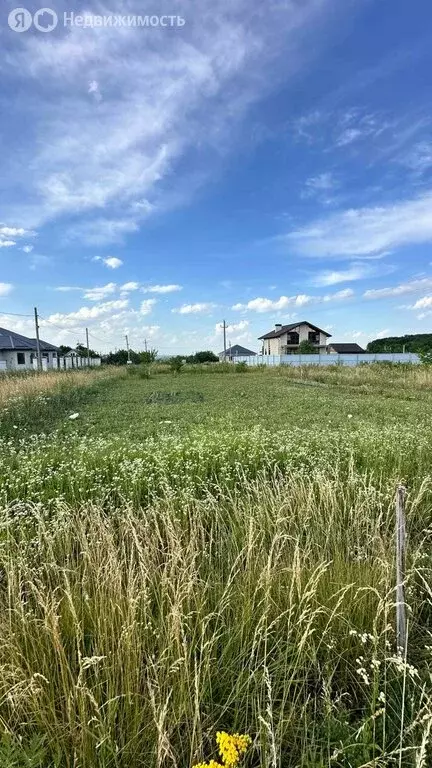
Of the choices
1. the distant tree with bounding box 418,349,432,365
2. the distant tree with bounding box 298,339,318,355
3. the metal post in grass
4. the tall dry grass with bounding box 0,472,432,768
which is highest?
the distant tree with bounding box 298,339,318,355

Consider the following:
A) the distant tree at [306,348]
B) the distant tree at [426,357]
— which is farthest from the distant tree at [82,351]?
the distant tree at [426,357]

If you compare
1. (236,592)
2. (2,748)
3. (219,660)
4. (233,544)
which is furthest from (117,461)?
(2,748)

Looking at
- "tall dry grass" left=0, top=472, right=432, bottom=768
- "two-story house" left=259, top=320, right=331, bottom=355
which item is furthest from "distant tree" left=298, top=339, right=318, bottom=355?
"tall dry grass" left=0, top=472, right=432, bottom=768

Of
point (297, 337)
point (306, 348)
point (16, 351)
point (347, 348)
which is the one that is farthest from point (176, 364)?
point (347, 348)

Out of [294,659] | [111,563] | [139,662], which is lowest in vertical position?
[294,659]

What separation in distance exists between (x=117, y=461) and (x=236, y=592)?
96.6 inches

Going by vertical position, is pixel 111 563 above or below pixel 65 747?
above

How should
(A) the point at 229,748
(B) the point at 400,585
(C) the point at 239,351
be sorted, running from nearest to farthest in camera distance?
(A) the point at 229,748 < (B) the point at 400,585 < (C) the point at 239,351

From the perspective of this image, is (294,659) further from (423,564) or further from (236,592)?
(423,564)

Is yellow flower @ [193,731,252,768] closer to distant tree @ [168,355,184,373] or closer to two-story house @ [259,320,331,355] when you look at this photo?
distant tree @ [168,355,184,373]

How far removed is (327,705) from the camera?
1.49 metres

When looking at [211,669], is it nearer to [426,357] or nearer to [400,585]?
[400,585]

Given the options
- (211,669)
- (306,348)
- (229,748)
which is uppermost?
(306,348)

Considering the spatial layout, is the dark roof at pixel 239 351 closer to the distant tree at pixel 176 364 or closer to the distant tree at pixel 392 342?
the distant tree at pixel 392 342
